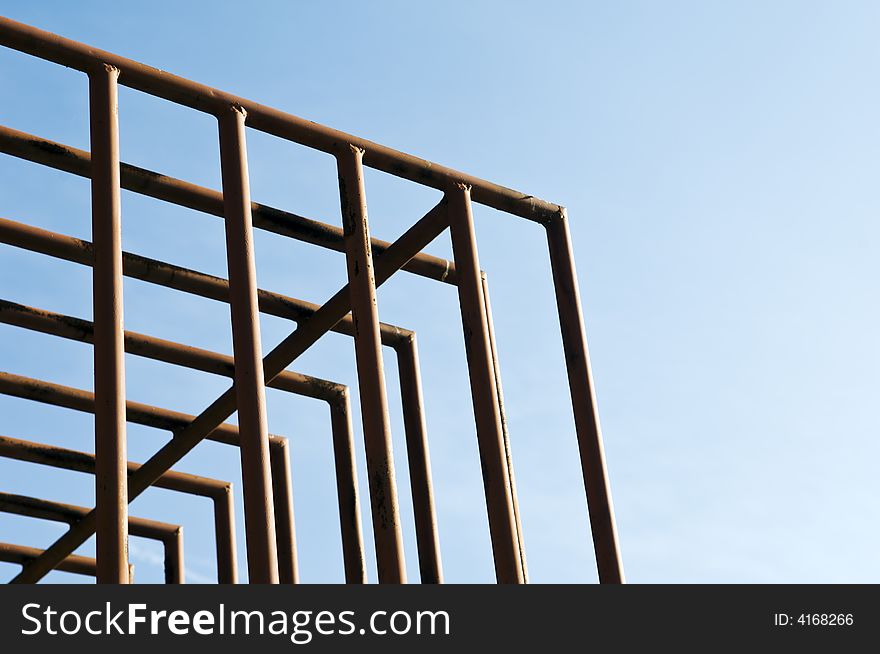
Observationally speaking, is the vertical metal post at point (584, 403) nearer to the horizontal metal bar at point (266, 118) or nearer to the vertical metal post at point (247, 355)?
the horizontal metal bar at point (266, 118)

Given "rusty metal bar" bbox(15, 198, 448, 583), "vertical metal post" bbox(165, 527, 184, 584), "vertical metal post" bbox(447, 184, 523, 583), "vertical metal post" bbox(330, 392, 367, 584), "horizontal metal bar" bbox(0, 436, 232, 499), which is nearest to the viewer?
"vertical metal post" bbox(447, 184, 523, 583)

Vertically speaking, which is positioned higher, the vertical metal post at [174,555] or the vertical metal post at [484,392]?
the vertical metal post at [174,555]

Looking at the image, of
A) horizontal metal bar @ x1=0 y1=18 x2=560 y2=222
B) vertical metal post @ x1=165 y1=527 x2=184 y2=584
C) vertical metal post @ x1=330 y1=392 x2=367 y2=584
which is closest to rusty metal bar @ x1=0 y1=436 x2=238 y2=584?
vertical metal post @ x1=165 y1=527 x2=184 y2=584

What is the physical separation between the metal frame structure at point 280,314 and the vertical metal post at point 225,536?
5.38 feet

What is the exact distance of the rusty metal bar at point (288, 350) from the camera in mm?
9258

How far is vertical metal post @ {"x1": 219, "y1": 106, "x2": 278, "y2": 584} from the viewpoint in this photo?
6812mm

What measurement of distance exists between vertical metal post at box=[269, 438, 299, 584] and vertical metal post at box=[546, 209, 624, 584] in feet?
10.4

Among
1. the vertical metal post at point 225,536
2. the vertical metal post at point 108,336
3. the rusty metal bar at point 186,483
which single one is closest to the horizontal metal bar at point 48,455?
the rusty metal bar at point 186,483

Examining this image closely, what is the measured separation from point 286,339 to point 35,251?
6.64 feet

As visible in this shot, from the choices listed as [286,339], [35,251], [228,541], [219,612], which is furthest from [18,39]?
[228,541]

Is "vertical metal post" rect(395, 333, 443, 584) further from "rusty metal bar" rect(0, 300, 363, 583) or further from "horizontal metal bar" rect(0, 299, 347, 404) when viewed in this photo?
"horizontal metal bar" rect(0, 299, 347, 404)

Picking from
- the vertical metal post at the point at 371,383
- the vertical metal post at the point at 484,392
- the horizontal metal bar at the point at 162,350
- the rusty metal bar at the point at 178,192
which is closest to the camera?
the vertical metal post at the point at 371,383

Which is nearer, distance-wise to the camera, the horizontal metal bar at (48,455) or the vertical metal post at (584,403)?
the vertical metal post at (584,403)

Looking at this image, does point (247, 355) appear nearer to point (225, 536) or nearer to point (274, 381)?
point (274, 381)
